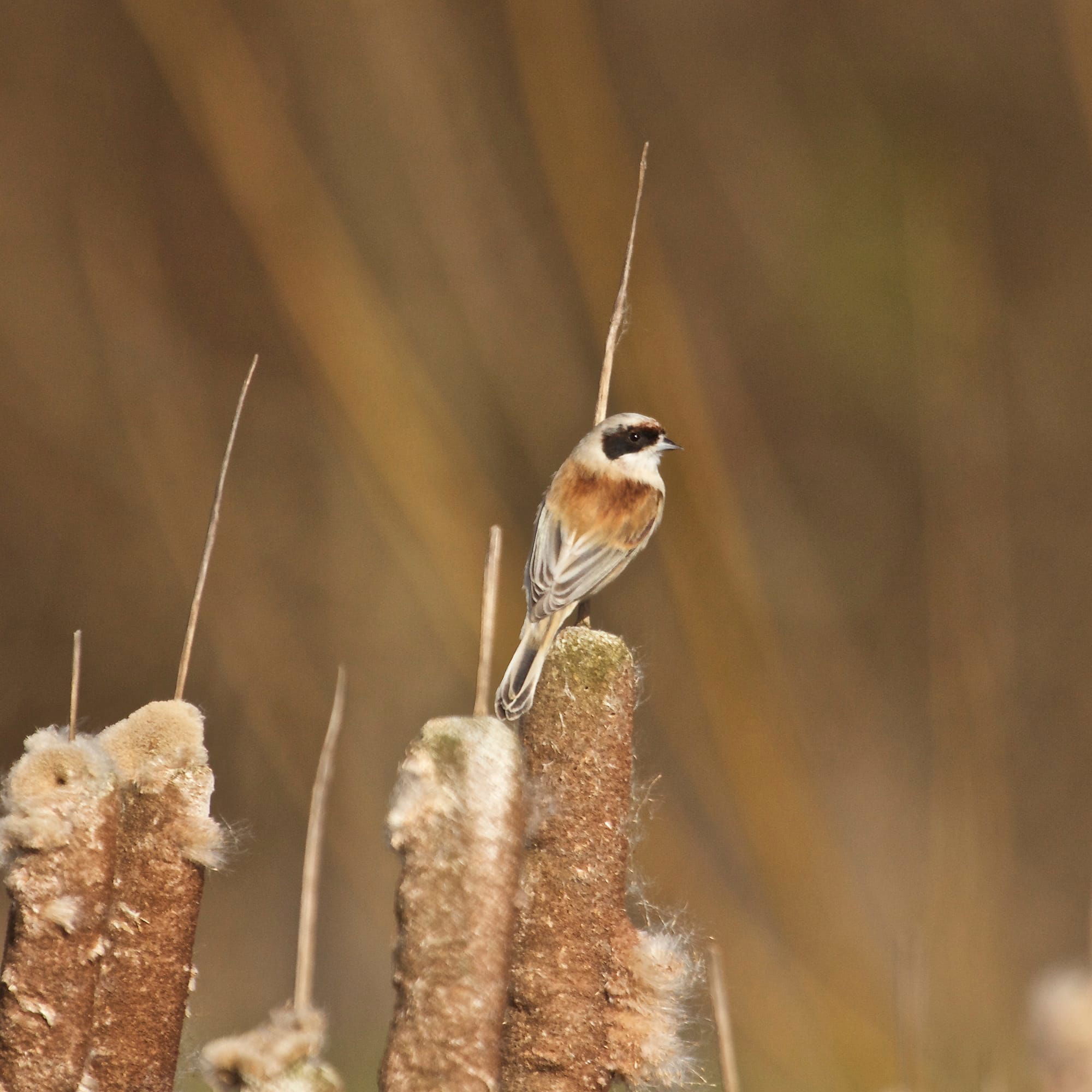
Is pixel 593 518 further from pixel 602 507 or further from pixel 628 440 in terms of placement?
pixel 628 440

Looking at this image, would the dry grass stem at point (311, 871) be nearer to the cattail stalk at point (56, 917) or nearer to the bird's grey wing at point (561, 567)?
the cattail stalk at point (56, 917)

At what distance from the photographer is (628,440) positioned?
280cm

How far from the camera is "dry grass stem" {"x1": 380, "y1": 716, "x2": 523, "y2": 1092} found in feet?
4.30

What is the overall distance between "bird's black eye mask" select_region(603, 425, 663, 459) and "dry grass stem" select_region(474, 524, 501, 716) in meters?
1.40

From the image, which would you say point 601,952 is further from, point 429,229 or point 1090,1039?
point 429,229

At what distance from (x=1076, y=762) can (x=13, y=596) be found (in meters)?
4.99

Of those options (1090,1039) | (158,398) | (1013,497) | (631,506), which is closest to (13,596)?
(158,398)

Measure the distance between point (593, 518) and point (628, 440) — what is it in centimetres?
27

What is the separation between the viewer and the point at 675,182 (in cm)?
670

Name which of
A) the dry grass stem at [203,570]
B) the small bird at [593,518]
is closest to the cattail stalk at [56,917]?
the dry grass stem at [203,570]

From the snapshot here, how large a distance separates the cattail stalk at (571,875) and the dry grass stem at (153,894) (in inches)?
13.4

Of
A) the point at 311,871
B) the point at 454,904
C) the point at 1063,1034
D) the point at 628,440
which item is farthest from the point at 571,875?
the point at 628,440

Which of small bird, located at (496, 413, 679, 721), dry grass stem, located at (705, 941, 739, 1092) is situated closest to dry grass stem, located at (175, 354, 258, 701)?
dry grass stem, located at (705, 941, 739, 1092)

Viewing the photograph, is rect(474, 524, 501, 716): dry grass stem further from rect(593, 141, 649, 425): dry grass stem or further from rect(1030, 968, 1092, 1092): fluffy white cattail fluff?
rect(1030, 968, 1092, 1092): fluffy white cattail fluff
